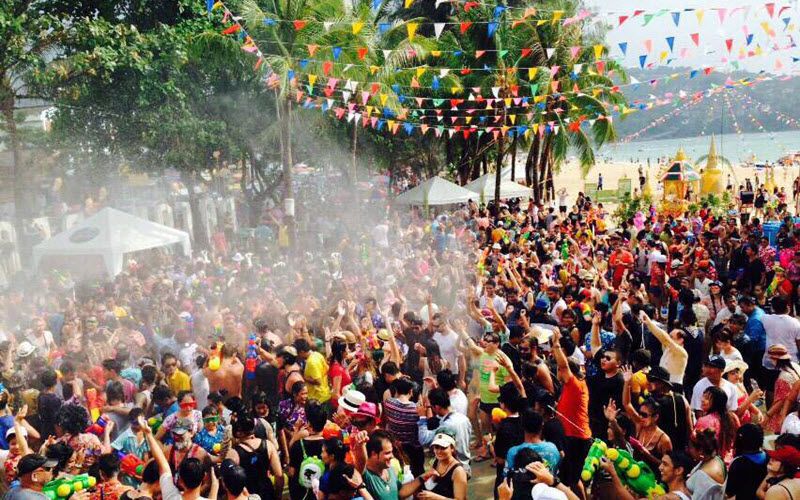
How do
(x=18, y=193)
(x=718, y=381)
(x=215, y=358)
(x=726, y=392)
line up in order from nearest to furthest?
1. (x=726, y=392)
2. (x=718, y=381)
3. (x=215, y=358)
4. (x=18, y=193)

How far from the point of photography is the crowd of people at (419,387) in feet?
15.0

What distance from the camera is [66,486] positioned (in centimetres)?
469

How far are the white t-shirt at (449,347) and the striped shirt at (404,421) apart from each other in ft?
7.33

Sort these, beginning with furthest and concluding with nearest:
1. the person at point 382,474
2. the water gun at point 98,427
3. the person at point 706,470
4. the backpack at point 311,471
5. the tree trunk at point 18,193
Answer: the tree trunk at point 18,193
the water gun at point 98,427
the backpack at point 311,471
the person at point 382,474
the person at point 706,470

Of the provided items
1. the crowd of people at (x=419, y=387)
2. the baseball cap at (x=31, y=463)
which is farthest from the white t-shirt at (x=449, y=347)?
the baseball cap at (x=31, y=463)

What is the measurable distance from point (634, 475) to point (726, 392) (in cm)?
164

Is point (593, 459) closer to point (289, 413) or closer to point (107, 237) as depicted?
point (289, 413)

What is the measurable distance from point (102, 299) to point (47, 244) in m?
3.99

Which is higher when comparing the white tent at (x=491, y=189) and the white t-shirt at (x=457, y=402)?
the white tent at (x=491, y=189)

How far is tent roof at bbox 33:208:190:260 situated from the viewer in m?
14.0

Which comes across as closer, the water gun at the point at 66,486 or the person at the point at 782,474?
the person at the point at 782,474

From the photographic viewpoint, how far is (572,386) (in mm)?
5852

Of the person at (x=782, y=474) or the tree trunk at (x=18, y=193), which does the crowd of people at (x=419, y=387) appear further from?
the tree trunk at (x=18, y=193)

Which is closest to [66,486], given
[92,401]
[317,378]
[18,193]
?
[92,401]
